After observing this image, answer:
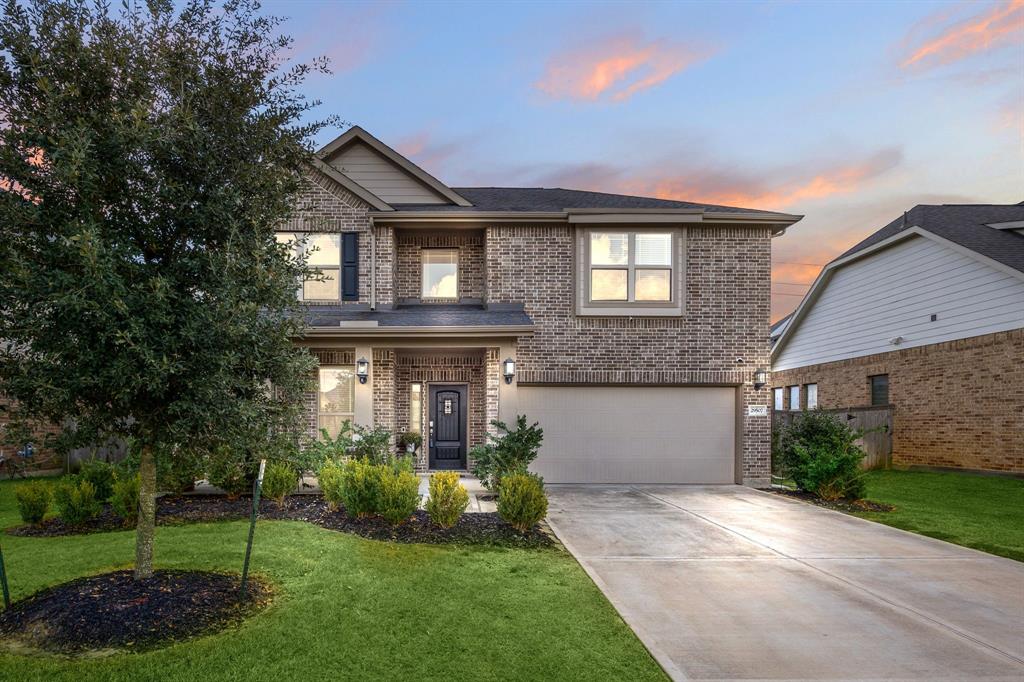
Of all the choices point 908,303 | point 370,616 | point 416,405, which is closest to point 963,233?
point 908,303

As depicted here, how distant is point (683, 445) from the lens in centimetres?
1356

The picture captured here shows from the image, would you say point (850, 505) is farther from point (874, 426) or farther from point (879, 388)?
point (879, 388)

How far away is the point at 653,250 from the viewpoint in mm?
13438

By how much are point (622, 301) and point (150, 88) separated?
1016 centimetres

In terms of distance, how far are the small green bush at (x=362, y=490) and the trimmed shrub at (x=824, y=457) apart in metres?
8.31

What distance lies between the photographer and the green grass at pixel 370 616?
13.0ft

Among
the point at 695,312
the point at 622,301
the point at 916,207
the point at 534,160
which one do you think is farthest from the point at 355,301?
the point at 916,207

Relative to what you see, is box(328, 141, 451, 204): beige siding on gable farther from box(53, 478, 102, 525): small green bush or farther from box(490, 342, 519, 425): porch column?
box(53, 478, 102, 525): small green bush

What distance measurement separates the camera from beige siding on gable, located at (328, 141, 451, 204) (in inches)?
567

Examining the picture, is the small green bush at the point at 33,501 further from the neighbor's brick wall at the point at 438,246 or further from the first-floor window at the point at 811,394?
the first-floor window at the point at 811,394

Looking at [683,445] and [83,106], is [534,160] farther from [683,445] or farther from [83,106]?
[83,106]

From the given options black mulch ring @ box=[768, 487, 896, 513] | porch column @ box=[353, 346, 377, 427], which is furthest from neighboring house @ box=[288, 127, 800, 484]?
black mulch ring @ box=[768, 487, 896, 513]

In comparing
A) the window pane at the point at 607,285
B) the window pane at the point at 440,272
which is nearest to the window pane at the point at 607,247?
the window pane at the point at 607,285

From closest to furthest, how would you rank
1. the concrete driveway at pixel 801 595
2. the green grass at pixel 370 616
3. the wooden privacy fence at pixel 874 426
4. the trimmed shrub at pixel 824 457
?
the green grass at pixel 370 616 → the concrete driveway at pixel 801 595 → the trimmed shrub at pixel 824 457 → the wooden privacy fence at pixel 874 426
